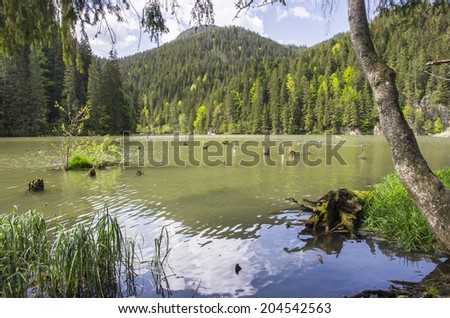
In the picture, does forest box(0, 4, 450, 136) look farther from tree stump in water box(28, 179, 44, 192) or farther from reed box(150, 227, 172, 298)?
tree stump in water box(28, 179, 44, 192)

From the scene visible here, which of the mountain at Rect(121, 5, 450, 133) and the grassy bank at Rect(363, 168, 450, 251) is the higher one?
the mountain at Rect(121, 5, 450, 133)

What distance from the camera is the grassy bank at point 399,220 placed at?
6527 mm

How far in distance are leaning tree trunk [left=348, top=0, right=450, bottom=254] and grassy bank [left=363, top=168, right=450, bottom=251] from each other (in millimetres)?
2632

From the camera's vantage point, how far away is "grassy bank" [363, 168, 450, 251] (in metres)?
6.53

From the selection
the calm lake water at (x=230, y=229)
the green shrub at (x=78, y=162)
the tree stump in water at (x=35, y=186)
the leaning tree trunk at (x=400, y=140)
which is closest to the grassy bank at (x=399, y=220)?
the calm lake water at (x=230, y=229)

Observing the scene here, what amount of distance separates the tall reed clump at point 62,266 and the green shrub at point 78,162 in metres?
15.1

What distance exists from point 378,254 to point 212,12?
17.7 ft

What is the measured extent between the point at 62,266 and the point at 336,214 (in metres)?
6.28

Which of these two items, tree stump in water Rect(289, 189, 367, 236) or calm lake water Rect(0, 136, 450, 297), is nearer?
calm lake water Rect(0, 136, 450, 297)

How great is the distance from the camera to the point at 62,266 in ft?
14.1

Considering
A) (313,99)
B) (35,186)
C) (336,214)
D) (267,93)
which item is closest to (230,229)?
(336,214)

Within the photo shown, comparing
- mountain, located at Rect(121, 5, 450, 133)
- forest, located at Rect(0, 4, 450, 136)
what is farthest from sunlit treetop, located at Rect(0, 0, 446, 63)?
mountain, located at Rect(121, 5, 450, 133)

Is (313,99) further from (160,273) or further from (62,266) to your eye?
(62,266)

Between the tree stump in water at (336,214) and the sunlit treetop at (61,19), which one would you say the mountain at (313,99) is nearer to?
the tree stump in water at (336,214)
